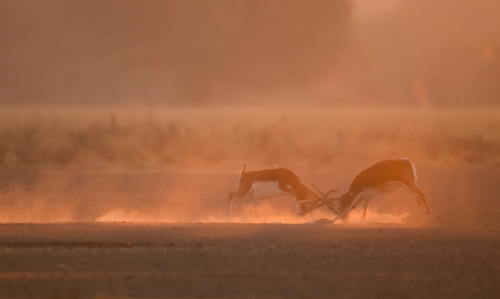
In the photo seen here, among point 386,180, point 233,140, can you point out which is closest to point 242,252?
point 386,180

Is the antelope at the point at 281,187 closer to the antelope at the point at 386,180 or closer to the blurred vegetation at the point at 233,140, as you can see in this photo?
the antelope at the point at 386,180

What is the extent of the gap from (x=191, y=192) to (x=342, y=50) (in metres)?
55.2

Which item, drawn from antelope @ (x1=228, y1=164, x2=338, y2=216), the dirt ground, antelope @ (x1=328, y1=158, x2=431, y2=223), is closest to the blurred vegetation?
the dirt ground

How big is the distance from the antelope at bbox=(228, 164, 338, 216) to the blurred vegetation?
14.0 meters

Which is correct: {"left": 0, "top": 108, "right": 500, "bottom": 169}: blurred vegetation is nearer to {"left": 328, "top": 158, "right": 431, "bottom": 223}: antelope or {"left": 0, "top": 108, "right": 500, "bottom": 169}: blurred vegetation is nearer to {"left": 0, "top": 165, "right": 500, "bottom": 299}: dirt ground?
{"left": 0, "top": 165, "right": 500, "bottom": 299}: dirt ground

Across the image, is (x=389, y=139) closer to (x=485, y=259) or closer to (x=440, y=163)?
(x=440, y=163)

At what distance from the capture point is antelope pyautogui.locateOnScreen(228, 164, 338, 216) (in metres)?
16.7

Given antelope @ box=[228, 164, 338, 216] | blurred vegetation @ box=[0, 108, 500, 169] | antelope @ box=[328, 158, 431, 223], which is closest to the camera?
antelope @ box=[328, 158, 431, 223]

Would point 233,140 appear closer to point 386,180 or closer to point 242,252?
point 386,180

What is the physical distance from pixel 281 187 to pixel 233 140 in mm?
24900

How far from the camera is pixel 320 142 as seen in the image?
4150cm

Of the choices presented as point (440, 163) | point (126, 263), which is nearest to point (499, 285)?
point (126, 263)

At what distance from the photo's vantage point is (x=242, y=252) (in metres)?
12.7

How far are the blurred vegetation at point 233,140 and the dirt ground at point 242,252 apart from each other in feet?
37.7
